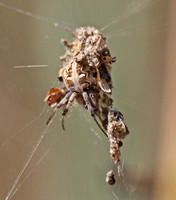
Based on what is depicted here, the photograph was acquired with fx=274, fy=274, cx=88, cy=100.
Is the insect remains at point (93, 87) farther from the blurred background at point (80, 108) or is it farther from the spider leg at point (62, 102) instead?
the blurred background at point (80, 108)

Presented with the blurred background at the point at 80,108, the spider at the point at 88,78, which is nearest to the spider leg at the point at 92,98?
the spider at the point at 88,78

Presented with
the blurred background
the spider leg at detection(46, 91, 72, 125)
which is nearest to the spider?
the spider leg at detection(46, 91, 72, 125)

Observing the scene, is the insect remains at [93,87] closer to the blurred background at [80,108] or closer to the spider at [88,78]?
the spider at [88,78]

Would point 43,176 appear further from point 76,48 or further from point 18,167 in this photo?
point 76,48

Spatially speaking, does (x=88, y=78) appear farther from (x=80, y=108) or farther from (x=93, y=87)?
(x=80, y=108)

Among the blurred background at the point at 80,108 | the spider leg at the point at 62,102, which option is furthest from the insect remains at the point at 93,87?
the blurred background at the point at 80,108

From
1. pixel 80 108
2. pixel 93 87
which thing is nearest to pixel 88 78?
pixel 93 87

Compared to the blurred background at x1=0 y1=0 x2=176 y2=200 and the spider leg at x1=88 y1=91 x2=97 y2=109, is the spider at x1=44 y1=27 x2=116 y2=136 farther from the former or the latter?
the blurred background at x1=0 y1=0 x2=176 y2=200

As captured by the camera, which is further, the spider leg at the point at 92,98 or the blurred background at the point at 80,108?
the blurred background at the point at 80,108

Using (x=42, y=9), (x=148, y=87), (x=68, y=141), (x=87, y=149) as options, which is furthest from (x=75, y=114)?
(x=148, y=87)
